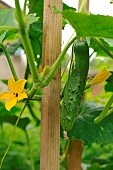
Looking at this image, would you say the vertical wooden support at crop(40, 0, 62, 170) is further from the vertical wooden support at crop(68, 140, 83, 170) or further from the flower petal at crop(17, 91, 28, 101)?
the vertical wooden support at crop(68, 140, 83, 170)

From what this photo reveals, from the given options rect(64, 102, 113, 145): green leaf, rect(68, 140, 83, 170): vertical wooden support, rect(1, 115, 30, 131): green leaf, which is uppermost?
rect(64, 102, 113, 145): green leaf

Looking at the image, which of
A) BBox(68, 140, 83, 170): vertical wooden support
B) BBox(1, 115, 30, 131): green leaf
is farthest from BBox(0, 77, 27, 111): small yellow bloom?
BBox(1, 115, 30, 131): green leaf

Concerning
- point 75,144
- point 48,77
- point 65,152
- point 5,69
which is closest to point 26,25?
point 48,77

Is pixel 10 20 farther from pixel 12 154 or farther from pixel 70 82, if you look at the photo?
pixel 12 154

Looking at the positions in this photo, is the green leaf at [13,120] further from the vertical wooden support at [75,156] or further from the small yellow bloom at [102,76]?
the small yellow bloom at [102,76]

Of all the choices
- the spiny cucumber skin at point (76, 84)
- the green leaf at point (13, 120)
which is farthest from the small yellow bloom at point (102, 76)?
the green leaf at point (13, 120)

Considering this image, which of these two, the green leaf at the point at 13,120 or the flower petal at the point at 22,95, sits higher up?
the flower petal at the point at 22,95
